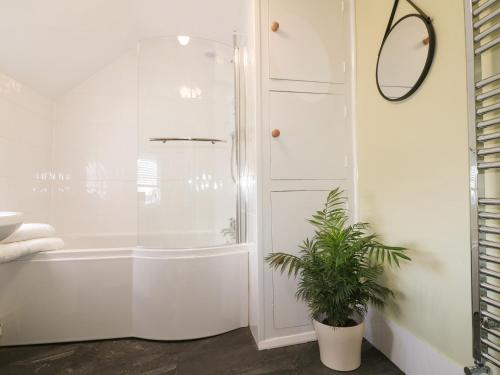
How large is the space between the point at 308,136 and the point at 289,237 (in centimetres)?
62

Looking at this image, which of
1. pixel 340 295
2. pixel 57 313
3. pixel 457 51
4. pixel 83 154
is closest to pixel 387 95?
pixel 457 51

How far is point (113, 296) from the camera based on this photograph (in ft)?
5.41

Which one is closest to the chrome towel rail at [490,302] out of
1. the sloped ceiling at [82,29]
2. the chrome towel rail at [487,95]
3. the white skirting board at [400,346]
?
the white skirting board at [400,346]

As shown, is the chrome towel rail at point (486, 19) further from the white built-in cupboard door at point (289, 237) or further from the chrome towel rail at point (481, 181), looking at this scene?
the white built-in cupboard door at point (289, 237)

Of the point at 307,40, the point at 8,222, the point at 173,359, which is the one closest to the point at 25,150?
the point at 8,222

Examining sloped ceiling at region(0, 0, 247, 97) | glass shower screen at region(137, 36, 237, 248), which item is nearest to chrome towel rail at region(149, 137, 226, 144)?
glass shower screen at region(137, 36, 237, 248)

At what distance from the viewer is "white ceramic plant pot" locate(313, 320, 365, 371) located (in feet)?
4.32

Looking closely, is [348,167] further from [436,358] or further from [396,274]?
[436,358]

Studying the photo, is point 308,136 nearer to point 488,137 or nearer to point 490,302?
point 488,137

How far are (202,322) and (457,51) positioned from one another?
1.85 metres

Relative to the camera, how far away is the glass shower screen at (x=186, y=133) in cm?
204

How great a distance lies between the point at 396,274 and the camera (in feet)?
4.58

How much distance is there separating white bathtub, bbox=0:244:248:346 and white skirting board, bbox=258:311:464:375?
0.45 meters

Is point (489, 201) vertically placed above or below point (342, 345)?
above
